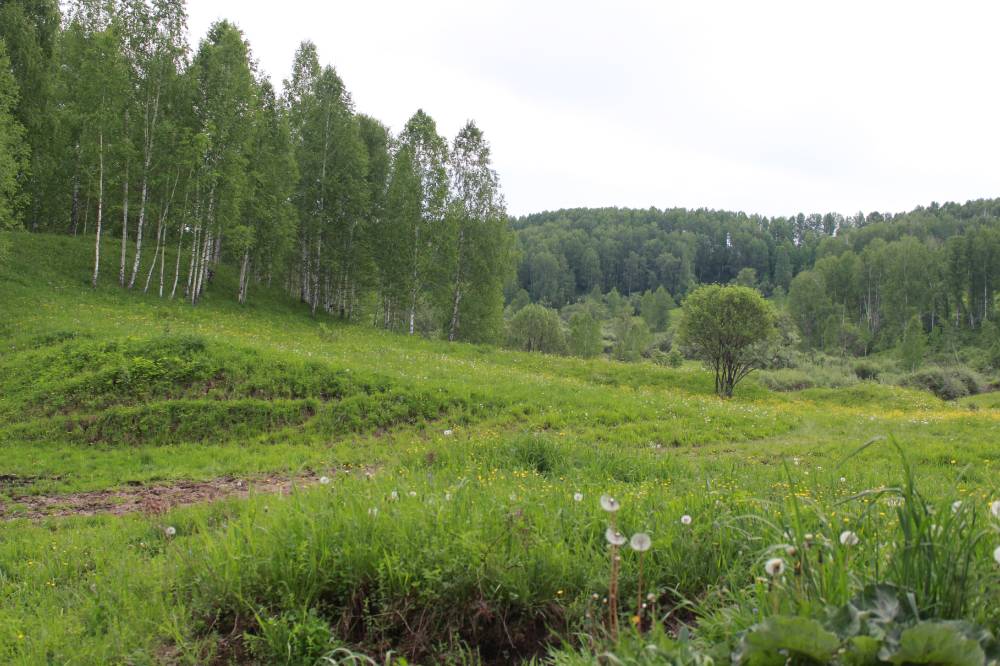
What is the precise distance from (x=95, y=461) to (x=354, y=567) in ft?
35.5

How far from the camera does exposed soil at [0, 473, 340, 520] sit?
8352 mm

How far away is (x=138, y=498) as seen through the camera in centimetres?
907

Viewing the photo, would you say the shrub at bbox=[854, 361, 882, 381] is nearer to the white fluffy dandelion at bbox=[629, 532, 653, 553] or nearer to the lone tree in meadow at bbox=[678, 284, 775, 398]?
the lone tree in meadow at bbox=[678, 284, 775, 398]

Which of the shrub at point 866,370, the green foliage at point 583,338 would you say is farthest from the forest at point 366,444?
the green foliage at point 583,338

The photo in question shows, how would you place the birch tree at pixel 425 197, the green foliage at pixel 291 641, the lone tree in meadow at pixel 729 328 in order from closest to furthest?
the green foliage at pixel 291 641 → the lone tree in meadow at pixel 729 328 → the birch tree at pixel 425 197

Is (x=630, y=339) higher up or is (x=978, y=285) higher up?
(x=978, y=285)

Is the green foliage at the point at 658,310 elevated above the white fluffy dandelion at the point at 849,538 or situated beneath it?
elevated above

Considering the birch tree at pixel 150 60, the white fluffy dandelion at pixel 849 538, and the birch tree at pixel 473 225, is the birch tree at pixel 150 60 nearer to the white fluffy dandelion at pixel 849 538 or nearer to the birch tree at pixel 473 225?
the birch tree at pixel 473 225

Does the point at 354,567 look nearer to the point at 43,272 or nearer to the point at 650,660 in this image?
the point at 650,660

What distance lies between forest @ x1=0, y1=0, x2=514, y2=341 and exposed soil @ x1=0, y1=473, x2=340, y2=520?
764 inches

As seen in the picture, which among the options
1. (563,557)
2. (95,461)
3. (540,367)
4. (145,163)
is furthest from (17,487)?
(145,163)

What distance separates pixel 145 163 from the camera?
2698 centimetres

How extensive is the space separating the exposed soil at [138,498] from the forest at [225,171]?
63.7ft

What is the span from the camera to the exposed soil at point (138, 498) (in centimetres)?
835
